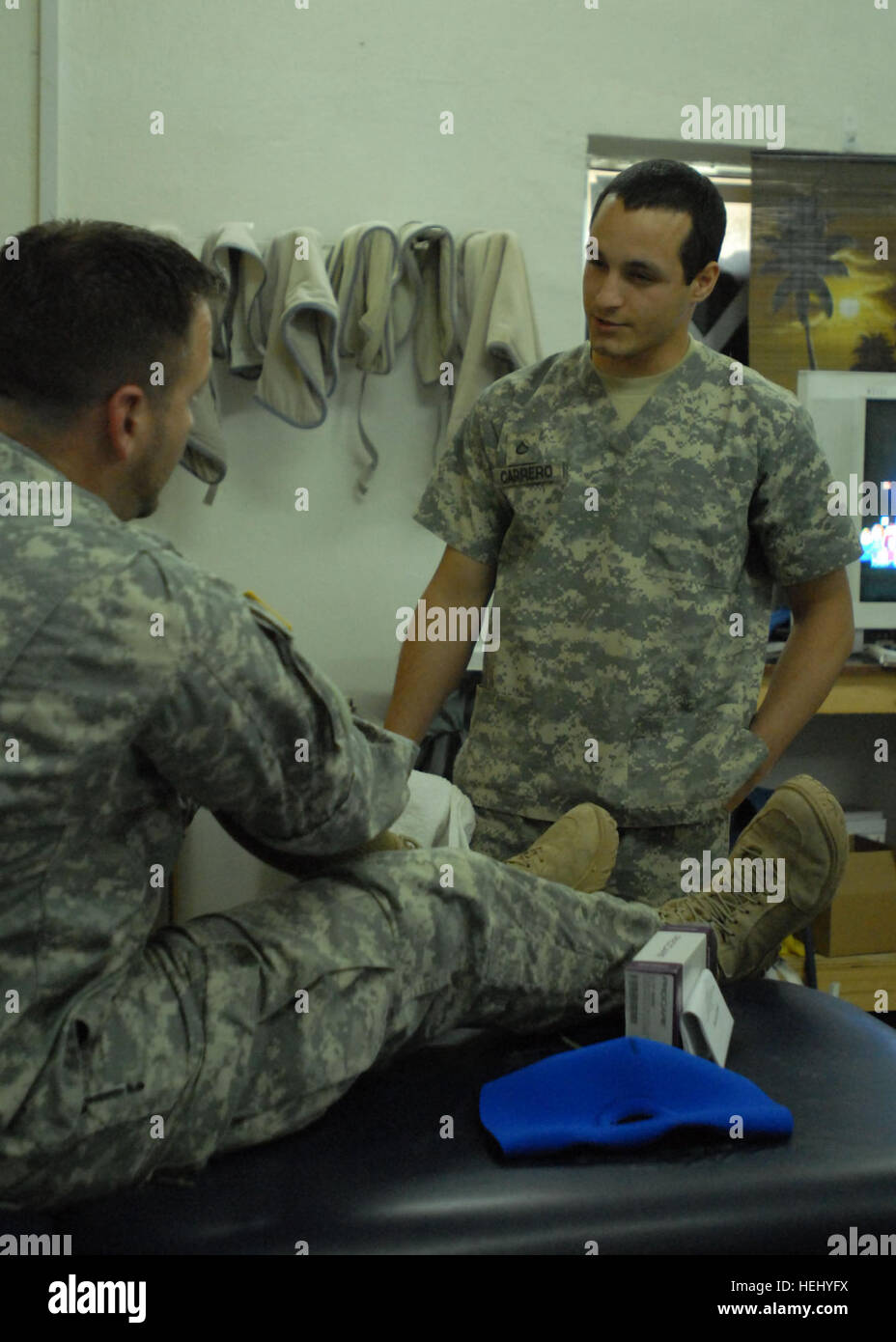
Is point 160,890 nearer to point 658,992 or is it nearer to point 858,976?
point 658,992

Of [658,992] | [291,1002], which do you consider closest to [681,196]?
[658,992]

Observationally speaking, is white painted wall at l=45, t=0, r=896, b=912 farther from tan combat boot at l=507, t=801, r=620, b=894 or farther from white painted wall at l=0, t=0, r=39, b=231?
tan combat boot at l=507, t=801, r=620, b=894

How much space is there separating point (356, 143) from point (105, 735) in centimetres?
232

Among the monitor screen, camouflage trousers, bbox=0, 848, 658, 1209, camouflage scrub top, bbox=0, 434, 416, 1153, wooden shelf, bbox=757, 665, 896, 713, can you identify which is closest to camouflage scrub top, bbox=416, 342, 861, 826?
camouflage trousers, bbox=0, 848, 658, 1209

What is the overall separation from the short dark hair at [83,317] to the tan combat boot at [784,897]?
0.90 m

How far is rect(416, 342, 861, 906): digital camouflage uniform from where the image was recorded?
5.63 feet

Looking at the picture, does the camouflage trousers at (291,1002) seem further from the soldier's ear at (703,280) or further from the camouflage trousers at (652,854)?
the soldier's ear at (703,280)

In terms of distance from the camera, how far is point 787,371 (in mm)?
3141

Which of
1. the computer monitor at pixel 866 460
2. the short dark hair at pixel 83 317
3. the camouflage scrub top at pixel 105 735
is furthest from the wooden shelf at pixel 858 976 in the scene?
the short dark hair at pixel 83 317

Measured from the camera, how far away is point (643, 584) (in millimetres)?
1721

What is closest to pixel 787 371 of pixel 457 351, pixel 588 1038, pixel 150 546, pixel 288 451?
pixel 457 351

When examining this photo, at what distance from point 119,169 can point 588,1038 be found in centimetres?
233

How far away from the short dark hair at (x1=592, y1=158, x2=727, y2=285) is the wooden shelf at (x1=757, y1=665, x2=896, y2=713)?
121 centimetres
